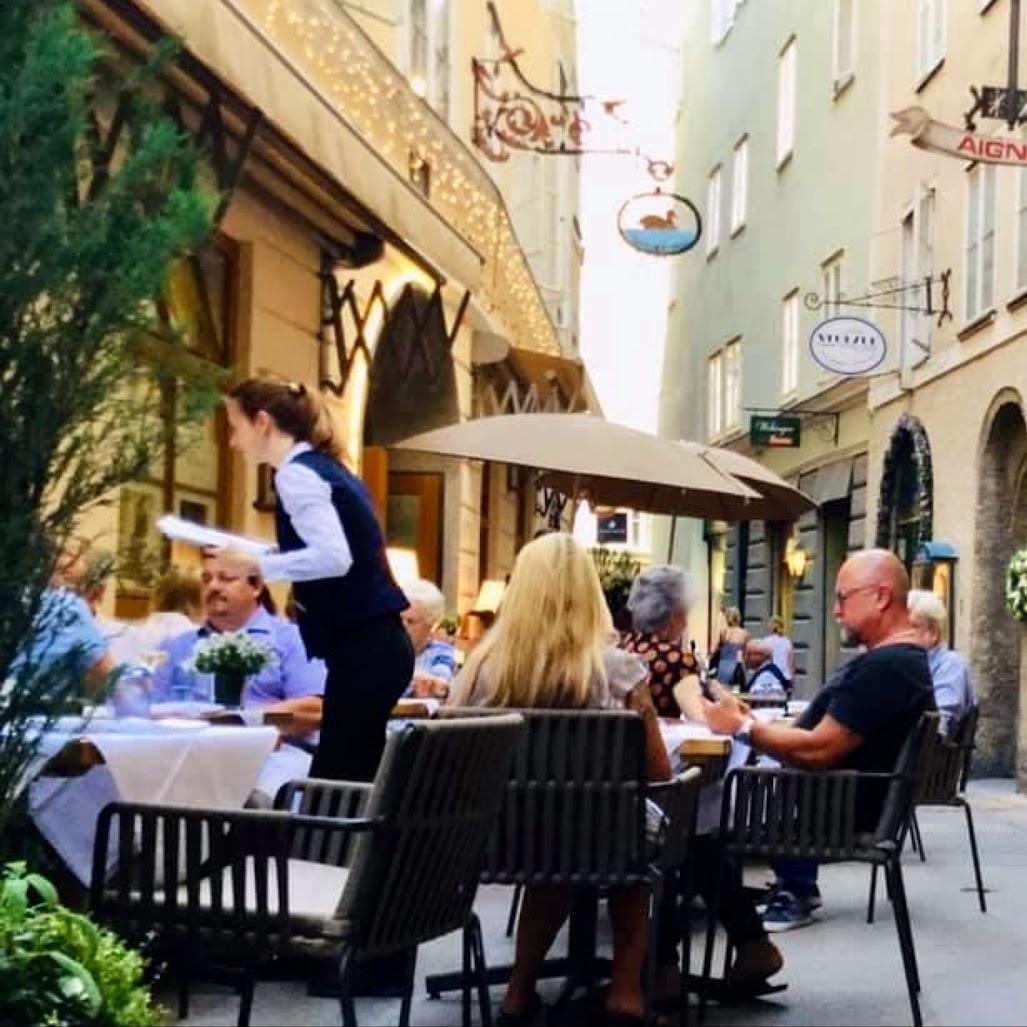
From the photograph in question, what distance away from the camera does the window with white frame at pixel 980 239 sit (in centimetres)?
1769

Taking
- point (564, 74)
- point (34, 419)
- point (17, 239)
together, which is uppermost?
point (564, 74)

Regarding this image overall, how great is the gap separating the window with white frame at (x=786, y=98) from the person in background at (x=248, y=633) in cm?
2173

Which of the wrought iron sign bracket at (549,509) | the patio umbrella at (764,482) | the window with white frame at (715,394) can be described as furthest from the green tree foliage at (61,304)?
the window with white frame at (715,394)

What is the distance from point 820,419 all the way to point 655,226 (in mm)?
4263

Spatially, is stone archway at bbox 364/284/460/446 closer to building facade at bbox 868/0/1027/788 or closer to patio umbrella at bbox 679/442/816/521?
patio umbrella at bbox 679/442/816/521

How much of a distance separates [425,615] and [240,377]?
9.71 ft

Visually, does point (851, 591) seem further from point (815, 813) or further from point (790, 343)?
point (790, 343)

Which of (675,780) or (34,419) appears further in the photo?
(675,780)

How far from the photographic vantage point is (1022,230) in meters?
16.5

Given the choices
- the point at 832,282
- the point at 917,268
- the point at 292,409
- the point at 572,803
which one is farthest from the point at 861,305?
the point at 572,803

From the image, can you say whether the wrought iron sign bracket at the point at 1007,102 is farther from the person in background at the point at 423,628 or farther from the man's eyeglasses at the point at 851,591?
the man's eyeglasses at the point at 851,591

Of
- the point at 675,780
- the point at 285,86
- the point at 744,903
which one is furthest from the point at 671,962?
the point at 285,86

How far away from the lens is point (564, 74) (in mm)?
29812

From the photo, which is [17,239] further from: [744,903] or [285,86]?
[285,86]
